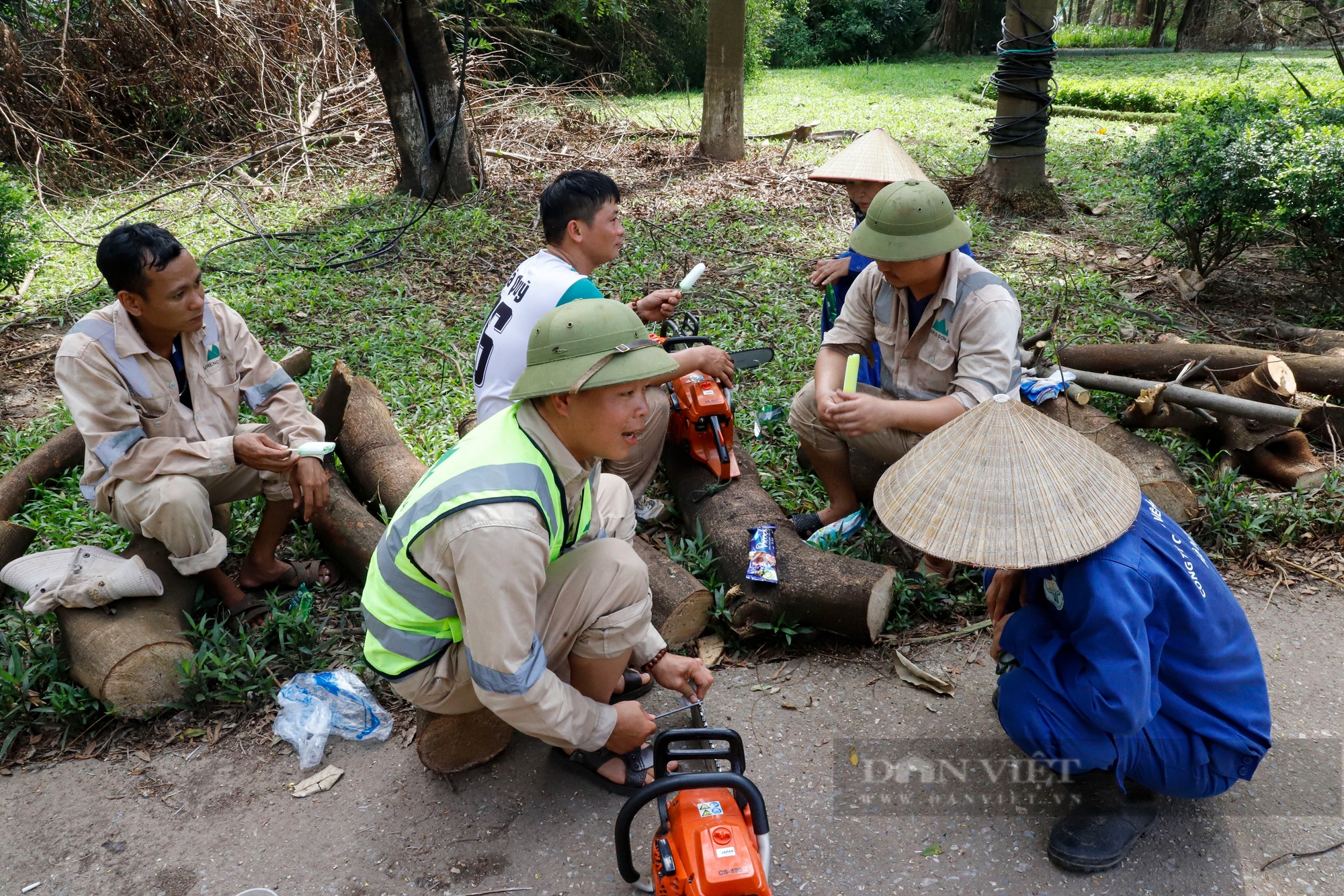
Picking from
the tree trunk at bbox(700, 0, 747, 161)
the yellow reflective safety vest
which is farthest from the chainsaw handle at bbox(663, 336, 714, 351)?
the tree trunk at bbox(700, 0, 747, 161)

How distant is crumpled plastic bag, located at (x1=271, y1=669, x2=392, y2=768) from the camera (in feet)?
9.28

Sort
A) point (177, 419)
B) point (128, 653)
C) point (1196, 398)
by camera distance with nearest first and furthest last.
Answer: point (128, 653) → point (177, 419) → point (1196, 398)

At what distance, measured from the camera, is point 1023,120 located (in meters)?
6.82

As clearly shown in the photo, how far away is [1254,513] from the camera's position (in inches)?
143

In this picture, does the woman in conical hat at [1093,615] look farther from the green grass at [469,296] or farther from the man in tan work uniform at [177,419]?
the man in tan work uniform at [177,419]

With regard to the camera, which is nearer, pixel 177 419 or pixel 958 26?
pixel 177 419

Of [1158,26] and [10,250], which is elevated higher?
[1158,26]

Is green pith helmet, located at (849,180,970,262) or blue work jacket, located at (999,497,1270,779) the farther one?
green pith helmet, located at (849,180,970,262)

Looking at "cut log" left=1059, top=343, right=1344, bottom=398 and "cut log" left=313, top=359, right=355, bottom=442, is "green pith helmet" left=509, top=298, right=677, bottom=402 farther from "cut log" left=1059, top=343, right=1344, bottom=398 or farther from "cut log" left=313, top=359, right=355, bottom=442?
"cut log" left=1059, top=343, right=1344, bottom=398

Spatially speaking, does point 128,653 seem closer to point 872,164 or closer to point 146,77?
point 872,164

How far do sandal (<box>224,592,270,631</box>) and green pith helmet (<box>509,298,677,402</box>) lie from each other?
190cm

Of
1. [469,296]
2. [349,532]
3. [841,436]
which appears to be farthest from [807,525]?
[469,296]

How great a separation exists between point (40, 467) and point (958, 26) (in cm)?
2476

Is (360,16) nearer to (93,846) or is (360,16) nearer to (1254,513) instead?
(93,846)
